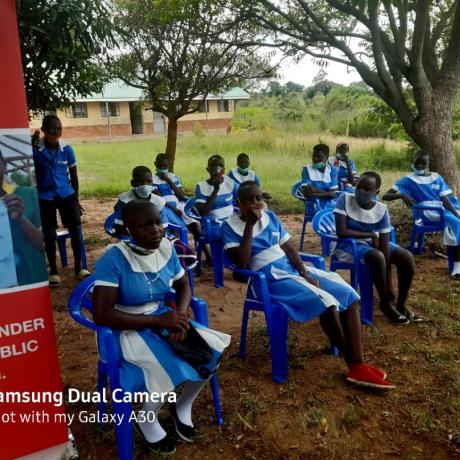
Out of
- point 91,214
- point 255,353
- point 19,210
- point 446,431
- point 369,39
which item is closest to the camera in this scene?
point 19,210

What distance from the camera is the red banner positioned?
5.90 ft

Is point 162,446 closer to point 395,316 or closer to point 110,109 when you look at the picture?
point 395,316

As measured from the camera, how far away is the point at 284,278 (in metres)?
3.00

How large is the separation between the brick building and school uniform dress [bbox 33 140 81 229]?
18.6 m

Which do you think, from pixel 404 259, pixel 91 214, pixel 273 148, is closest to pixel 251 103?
pixel 273 148

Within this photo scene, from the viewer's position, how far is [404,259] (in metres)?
3.70

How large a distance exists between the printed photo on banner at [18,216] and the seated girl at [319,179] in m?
4.24

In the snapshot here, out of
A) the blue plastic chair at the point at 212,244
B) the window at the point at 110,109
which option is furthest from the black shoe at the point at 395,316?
the window at the point at 110,109

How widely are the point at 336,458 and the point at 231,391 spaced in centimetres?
78

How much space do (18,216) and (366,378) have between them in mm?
2146

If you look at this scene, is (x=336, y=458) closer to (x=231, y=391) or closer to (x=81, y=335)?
(x=231, y=391)

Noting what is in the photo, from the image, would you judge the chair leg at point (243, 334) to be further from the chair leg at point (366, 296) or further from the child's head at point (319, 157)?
the child's head at point (319, 157)

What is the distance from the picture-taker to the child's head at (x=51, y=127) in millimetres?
4289

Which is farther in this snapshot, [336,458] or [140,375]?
[336,458]
